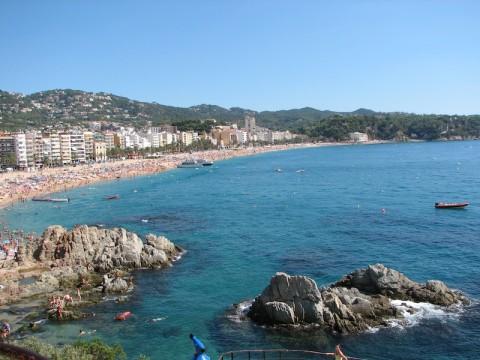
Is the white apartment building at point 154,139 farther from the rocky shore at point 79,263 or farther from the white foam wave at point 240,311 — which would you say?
the white foam wave at point 240,311

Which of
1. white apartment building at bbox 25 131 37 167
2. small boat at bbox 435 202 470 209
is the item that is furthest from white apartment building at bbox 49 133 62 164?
small boat at bbox 435 202 470 209

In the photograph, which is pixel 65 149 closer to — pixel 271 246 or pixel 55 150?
pixel 55 150

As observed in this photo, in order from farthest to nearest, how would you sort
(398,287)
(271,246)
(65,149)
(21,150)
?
(65,149), (21,150), (271,246), (398,287)

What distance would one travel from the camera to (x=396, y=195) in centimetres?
6044

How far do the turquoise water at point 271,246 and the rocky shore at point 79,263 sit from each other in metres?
1.58

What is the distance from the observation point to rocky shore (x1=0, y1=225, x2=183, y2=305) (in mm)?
26938

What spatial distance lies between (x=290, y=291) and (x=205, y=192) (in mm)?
50081

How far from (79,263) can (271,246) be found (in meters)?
13.6

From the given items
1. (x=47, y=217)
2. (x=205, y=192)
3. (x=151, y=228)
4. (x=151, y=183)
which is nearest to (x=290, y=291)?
(x=151, y=228)

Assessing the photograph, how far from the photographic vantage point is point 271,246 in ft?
119

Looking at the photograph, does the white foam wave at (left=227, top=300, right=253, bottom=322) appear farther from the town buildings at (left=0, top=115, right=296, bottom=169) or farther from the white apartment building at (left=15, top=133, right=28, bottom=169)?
the white apartment building at (left=15, top=133, right=28, bottom=169)

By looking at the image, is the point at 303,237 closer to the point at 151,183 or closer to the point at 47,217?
the point at 47,217

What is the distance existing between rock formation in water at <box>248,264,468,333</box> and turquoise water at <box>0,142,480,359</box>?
0.98 meters

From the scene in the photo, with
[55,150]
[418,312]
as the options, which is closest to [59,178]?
[55,150]
